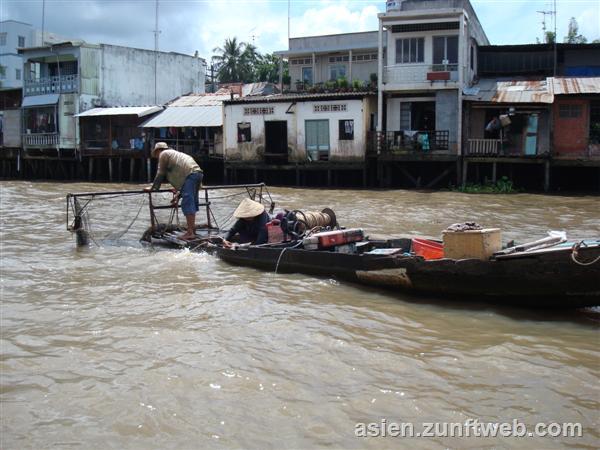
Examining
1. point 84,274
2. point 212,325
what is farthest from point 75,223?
point 212,325

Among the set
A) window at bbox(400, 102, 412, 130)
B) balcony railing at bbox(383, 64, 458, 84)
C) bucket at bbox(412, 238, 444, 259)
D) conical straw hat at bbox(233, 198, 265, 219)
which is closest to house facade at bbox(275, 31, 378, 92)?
window at bbox(400, 102, 412, 130)

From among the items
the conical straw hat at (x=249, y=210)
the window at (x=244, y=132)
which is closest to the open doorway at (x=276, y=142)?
the window at (x=244, y=132)

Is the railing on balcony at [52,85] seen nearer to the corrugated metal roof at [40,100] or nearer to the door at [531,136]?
the corrugated metal roof at [40,100]

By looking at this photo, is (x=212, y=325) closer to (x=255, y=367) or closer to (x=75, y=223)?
(x=255, y=367)

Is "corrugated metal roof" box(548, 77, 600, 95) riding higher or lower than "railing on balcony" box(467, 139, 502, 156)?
higher

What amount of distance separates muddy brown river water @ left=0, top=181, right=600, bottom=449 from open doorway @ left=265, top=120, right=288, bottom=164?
17.4 metres

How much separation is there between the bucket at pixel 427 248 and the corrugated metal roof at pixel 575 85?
16.0 m

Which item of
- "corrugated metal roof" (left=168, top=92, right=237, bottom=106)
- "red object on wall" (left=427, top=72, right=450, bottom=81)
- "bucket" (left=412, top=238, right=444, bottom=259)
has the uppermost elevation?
"corrugated metal roof" (left=168, top=92, right=237, bottom=106)

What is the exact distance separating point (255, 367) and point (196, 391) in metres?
0.61

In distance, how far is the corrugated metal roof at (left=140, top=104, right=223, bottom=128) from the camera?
2761 centimetres

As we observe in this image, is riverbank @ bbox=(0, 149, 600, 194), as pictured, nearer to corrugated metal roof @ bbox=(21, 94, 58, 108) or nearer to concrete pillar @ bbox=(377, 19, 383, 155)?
concrete pillar @ bbox=(377, 19, 383, 155)

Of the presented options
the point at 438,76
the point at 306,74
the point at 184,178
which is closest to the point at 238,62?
the point at 306,74

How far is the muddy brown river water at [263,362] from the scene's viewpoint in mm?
3955

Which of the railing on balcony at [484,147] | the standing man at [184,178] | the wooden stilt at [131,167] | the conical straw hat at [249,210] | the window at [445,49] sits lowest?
the conical straw hat at [249,210]
